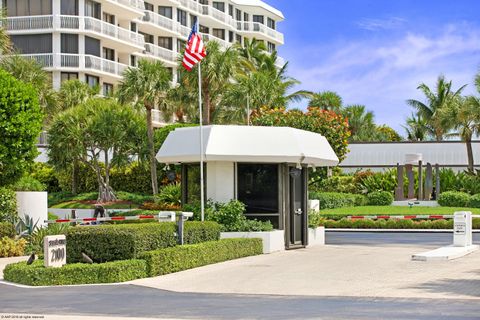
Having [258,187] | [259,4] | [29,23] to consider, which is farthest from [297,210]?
[259,4]

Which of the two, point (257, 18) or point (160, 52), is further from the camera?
point (257, 18)

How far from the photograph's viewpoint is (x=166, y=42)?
80562 mm

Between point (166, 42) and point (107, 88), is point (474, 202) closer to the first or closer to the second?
point (107, 88)

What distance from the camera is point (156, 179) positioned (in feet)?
176

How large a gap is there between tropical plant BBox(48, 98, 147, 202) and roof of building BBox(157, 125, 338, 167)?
2572 cm

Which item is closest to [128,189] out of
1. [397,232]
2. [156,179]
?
[156,179]

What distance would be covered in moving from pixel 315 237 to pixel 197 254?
856 centimetres

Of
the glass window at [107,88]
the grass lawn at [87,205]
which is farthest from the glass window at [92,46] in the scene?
the grass lawn at [87,205]

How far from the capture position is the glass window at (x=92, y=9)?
65.8 metres

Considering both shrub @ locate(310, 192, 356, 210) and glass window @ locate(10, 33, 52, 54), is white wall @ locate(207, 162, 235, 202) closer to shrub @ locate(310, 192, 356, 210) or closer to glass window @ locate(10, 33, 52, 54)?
shrub @ locate(310, 192, 356, 210)

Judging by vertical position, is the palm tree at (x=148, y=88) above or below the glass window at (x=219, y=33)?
below

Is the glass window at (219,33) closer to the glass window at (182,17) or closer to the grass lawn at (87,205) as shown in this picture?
the glass window at (182,17)

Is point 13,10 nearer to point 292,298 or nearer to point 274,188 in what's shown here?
point 274,188

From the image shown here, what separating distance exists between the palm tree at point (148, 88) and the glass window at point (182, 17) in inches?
1137
